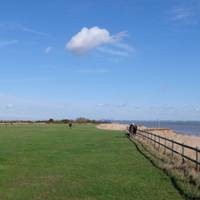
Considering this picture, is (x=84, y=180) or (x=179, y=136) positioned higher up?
(x=179, y=136)

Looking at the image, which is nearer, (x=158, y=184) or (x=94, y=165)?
(x=158, y=184)

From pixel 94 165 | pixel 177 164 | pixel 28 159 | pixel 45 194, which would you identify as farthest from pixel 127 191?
pixel 28 159

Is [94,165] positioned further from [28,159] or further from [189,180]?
[189,180]

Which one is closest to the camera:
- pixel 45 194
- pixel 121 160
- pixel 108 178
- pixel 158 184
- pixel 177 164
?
pixel 45 194

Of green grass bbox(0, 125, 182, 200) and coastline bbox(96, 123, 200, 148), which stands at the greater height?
coastline bbox(96, 123, 200, 148)

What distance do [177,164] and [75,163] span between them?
521 centimetres

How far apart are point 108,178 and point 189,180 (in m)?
2.94

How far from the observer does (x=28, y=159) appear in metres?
24.5

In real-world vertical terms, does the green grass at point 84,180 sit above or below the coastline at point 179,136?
below

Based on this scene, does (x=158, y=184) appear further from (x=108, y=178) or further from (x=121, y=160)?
(x=121, y=160)

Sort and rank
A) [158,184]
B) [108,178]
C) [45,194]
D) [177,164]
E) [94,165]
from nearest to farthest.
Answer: [45,194]
[158,184]
[108,178]
[177,164]
[94,165]

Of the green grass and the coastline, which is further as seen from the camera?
the coastline

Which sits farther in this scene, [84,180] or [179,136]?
[179,136]

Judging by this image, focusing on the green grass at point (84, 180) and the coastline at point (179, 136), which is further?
the coastline at point (179, 136)
